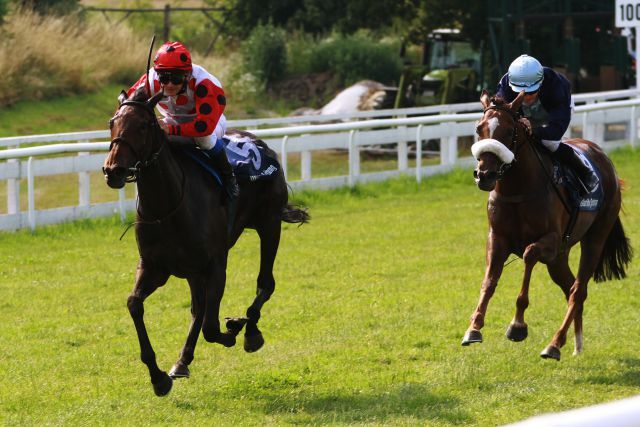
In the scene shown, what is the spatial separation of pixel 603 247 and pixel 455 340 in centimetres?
115

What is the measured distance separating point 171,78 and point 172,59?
0.12 metres

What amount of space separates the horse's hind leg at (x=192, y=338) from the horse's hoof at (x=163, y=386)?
0.12ft

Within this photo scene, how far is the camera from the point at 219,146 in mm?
6926

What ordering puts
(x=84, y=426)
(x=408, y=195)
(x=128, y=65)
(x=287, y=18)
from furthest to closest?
(x=287, y=18) < (x=128, y=65) < (x=408, y=195) < (x=84, y=426)

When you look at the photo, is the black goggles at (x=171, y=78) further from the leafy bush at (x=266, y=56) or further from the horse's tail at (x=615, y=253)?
the leafy bush at (x=266, y=56)

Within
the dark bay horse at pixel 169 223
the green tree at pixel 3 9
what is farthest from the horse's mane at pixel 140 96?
the green tree at pixel 3 9

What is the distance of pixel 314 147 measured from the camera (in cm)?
1550

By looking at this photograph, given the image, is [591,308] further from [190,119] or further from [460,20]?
[460,20]

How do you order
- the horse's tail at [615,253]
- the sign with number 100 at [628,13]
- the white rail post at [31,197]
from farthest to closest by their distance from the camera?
the sign with number 100 at [628,13], the white rail post at [31,197], the horse's tail at [615,253]

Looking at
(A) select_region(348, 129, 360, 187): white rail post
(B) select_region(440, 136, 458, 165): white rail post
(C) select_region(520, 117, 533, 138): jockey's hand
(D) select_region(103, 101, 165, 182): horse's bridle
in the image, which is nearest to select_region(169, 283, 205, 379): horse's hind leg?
(D) select_region(103, 101, 165, 182): horse's bridle

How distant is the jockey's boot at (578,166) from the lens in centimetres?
764

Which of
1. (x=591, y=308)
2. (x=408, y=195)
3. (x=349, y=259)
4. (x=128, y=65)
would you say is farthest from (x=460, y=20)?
(x=591, y=308)

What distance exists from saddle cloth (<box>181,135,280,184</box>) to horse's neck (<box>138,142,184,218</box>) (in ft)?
2.98

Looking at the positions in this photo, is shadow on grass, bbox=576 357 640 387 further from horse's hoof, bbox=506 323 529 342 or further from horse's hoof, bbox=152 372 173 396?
horse's hoof, bbox=152 372 173 396
